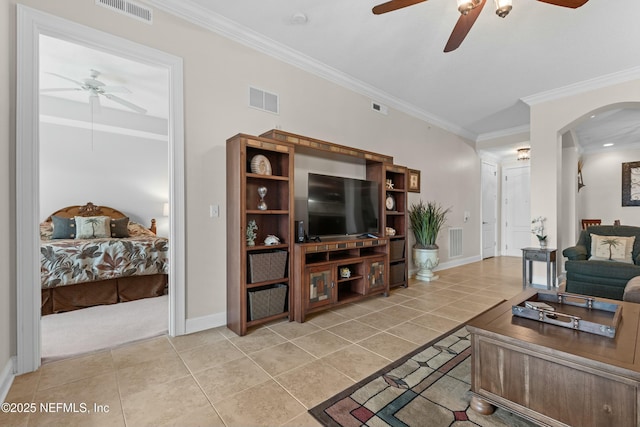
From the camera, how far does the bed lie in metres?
3.17

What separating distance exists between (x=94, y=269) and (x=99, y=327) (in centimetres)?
87

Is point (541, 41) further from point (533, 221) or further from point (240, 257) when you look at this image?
point (240, 257)

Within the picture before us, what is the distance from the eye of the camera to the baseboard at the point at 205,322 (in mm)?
2643

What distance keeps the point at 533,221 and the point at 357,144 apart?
3.10 m

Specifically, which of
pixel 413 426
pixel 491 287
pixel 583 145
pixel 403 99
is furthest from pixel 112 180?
pixel 583 145

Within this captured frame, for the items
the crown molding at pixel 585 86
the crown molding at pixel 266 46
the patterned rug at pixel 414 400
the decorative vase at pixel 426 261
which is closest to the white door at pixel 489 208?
the crown molding at pixel 585 86

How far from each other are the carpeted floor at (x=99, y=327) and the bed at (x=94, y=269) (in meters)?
0.16

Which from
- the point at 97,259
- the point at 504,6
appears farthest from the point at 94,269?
the point at 504,6

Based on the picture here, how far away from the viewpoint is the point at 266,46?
10.3ft

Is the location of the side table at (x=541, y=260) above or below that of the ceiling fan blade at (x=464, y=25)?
below

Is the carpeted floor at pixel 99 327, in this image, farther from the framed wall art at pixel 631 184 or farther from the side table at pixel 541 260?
the framed wall art at pixel 631 184

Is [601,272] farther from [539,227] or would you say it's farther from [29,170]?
[29,170]

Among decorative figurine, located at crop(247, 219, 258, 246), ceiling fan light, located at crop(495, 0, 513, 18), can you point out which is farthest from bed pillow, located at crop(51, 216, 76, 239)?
ceiling fan light, located at crop(495, 0, 513, 18)

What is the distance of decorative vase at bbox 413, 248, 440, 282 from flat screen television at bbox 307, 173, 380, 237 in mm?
1153
